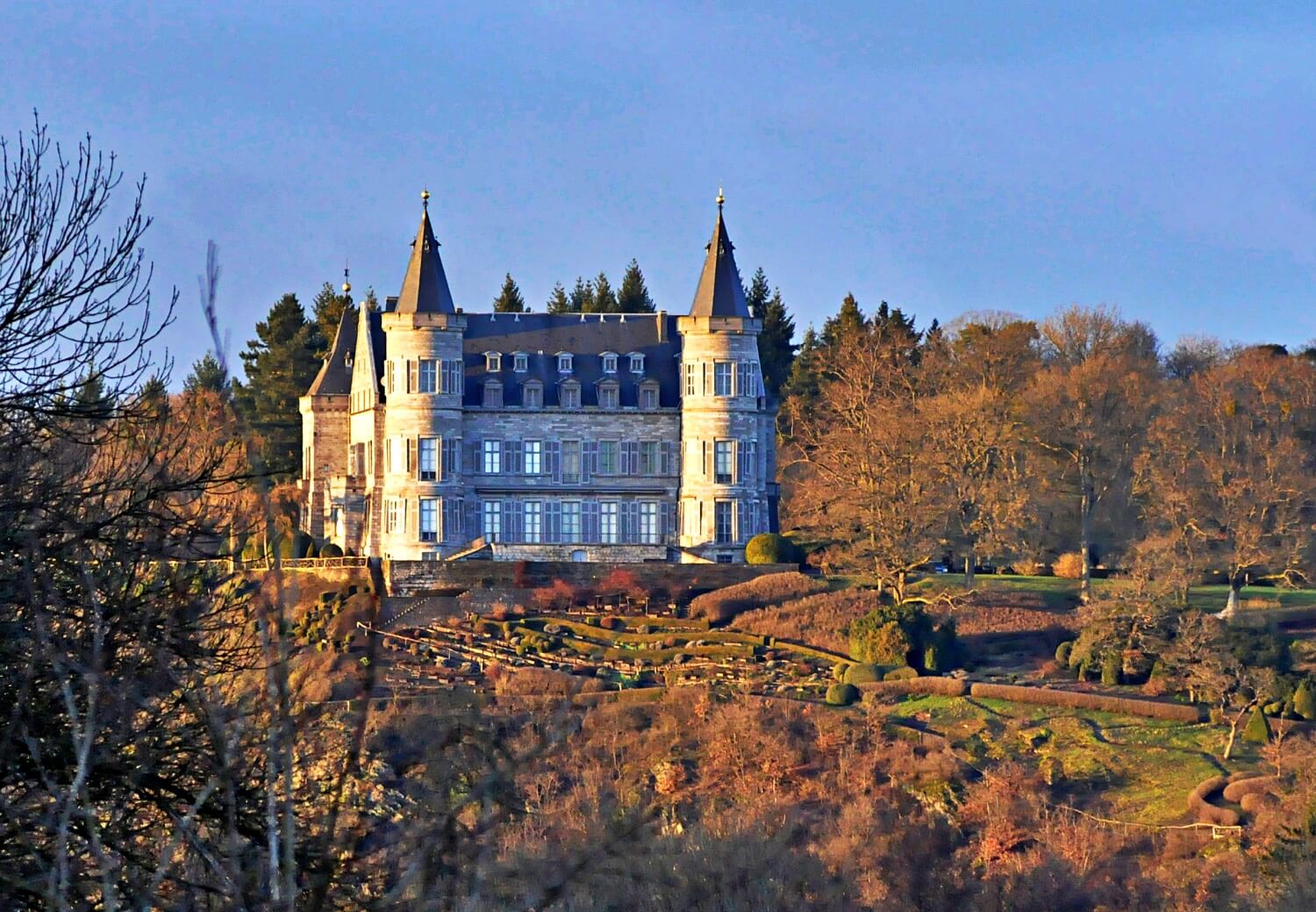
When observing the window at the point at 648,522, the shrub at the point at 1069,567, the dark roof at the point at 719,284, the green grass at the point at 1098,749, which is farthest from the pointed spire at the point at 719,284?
the green grass at the point at 1098,749

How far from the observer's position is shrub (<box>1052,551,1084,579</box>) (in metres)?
47.7

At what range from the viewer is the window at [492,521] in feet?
162

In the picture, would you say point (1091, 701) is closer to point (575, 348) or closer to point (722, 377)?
point (722, 377)

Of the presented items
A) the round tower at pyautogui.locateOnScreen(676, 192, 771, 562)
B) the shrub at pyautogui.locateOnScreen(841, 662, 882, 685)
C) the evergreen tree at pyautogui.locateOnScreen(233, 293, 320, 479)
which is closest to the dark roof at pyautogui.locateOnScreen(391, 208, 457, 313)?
the round tower at pyautogui.locateOnScreen(676, 192, 771, 562)

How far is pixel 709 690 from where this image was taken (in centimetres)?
3591

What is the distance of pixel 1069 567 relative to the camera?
47938mm

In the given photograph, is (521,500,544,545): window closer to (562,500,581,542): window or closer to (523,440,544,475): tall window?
(562,500,581,542): window

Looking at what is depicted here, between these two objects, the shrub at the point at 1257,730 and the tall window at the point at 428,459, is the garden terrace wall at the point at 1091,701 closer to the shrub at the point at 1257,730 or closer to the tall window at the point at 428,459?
the shrub at the point at 1257,730

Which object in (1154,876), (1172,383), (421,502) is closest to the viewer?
(1154,876)

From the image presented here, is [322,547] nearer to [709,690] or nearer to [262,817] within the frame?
[709,690]

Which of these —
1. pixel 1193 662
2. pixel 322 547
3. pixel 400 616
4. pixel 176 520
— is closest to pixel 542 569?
Answer: pixel 400 616

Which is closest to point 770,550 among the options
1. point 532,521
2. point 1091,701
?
point 532,521

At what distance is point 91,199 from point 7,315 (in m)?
0.90

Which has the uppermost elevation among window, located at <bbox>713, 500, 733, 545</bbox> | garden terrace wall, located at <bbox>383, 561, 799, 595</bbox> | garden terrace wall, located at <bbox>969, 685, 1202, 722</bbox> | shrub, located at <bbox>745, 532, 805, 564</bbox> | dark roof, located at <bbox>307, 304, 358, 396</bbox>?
dark roof, located at <bbox>307, 304, 358, 396</bbox>
